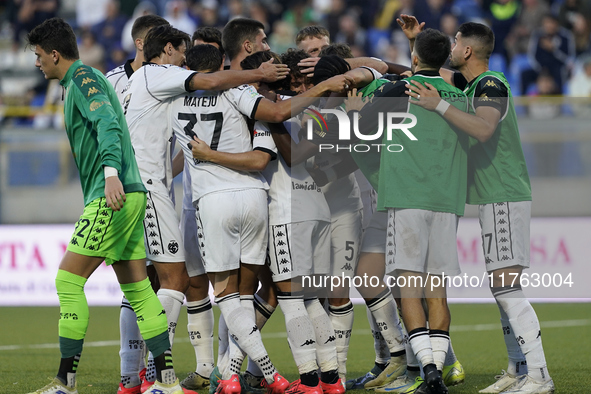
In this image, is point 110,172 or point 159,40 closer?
point 110,172

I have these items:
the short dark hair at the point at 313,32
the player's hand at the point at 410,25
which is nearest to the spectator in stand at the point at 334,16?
the short dark hair at the point at 313,32

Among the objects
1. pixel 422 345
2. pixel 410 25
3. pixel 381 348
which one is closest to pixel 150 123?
Result: pixel 410 25

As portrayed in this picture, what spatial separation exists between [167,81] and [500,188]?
2.37 metres

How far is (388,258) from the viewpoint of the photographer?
16.7ft

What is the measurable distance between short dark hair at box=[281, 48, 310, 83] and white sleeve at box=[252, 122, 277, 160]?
0.55 metres

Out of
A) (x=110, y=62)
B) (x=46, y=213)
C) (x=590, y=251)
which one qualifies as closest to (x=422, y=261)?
(x=590, y=251)

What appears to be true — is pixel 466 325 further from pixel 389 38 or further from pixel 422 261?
pixel 389 38

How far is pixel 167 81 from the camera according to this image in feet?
17.1

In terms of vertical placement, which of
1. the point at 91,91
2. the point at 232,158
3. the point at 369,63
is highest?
the point at 369,63

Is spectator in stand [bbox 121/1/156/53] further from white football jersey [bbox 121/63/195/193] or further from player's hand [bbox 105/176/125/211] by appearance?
player's hand [bbox 105/176/125/211]

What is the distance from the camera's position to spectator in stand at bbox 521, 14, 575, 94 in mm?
14783

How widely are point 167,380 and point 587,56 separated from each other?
1292cm

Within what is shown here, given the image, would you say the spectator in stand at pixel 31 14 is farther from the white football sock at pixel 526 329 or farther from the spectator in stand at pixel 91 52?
the white football sock at pixel 526 329

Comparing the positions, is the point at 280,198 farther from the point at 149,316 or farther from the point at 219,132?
the point at 149,316
